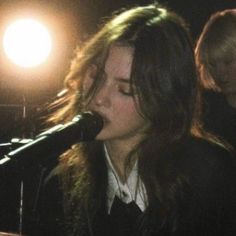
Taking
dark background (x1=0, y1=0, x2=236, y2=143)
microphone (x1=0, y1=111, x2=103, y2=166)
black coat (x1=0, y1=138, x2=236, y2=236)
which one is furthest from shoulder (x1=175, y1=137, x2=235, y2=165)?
dark background (x1=0, y1=0, x2=236, y2=143)

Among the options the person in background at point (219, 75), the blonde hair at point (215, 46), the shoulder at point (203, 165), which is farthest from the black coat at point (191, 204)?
the blonde hair at point (215, 46)

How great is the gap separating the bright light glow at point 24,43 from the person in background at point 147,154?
3.20 feet

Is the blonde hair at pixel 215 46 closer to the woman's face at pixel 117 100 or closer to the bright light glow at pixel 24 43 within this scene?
the bright light glow at pixel 24 43

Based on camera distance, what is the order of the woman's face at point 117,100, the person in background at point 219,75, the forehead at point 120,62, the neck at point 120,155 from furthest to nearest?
the person in background at point 219,75 < the neck at point 120,155 < the forehead at point 120,62 < the woman's face at point 117,100

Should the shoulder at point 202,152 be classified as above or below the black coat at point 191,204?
above

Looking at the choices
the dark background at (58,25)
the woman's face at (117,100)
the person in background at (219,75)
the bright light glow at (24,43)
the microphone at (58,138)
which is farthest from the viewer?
the dark background at (58,25)

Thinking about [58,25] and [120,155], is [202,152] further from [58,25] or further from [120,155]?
[58,25]

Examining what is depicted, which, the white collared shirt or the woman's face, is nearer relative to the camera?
the woman's face

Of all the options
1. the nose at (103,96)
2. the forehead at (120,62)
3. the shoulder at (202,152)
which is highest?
the forehead at (120,62)

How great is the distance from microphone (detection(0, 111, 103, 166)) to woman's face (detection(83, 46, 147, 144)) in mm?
173

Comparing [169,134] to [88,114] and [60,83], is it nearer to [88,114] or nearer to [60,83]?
[88,114]

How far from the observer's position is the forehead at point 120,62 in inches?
55.7

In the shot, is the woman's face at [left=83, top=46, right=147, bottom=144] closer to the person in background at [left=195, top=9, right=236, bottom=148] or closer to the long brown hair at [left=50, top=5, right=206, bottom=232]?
the long brown hair at [left=50, top=5, right=206, bottom=232]

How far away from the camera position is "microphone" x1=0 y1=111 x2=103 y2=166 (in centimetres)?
94
